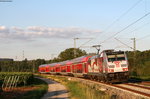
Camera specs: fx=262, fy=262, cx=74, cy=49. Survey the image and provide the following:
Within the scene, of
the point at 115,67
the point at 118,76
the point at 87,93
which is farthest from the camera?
the point at 115,67

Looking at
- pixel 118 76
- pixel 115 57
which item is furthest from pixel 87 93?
pixel 115 57

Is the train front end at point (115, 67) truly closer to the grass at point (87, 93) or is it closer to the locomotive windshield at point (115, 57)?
the locomotive windshield at point (115, 57)

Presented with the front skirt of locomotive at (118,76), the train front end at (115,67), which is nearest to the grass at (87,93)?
the front skirt of locomotive at (118,76)

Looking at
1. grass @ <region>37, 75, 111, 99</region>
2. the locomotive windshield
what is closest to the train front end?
the locomotive windshield

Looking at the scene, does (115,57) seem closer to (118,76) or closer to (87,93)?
(118,76)

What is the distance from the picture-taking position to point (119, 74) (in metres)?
25.1

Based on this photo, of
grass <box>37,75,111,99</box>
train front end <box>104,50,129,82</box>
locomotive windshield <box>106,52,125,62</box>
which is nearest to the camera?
grass <box>37,75,111,99</box>

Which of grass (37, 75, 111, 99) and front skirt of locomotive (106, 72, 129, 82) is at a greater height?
front skirt of locomotive (106, 72, 129, 82)

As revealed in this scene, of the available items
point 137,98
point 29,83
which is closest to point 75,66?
point 29,83

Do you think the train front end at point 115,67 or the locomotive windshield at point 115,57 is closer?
the train front end at point 115,67

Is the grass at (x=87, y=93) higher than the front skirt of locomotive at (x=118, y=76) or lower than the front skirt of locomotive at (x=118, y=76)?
lower

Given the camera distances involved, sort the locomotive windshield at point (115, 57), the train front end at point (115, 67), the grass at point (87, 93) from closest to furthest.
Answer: the grass at point (87, 93) < the train front end at point (115, 67) < the locomotive windshield at point (115, 57)

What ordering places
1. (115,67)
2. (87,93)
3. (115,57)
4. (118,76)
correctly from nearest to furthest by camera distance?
(87,93) < (118,76) < (115,67) < (115,57)

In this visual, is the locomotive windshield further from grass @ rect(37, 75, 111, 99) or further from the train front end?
grass @ rect(37, 75, 111, 99)
